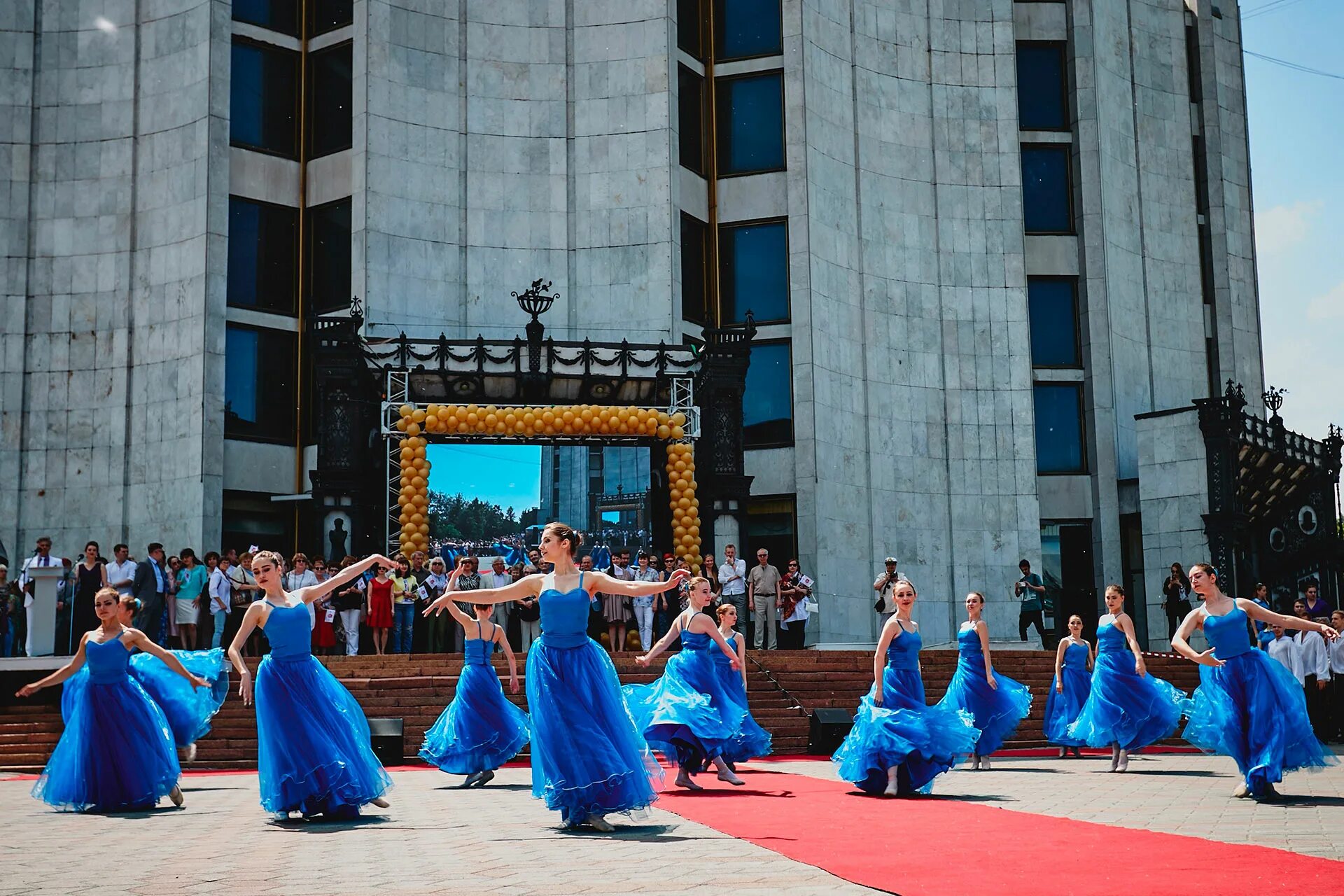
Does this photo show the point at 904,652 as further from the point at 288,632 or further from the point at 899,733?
the point at 288,632

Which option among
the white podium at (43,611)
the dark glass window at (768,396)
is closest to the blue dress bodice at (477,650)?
the white podium at (43,611)

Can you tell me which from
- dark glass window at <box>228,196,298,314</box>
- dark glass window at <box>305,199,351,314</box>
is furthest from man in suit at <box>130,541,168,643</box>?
dark glass window at <box>305,199,351,314</box>

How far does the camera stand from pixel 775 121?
33.9 m

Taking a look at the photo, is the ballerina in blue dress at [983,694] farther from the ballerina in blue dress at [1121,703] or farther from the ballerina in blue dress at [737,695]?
the ballerina in blue dress at [737,695]

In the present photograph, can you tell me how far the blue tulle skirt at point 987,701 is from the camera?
1546 centimetres

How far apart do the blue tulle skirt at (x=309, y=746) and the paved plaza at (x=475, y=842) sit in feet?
0.71

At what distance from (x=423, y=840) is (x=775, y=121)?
2748cm

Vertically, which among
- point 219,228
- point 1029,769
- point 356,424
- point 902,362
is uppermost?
point 219,228

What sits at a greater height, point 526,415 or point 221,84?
point 221,84

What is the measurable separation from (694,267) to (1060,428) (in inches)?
408

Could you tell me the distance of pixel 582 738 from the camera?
9055mm

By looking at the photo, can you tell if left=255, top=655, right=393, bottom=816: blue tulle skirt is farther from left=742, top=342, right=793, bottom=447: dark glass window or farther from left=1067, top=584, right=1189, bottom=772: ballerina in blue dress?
left=742, top=342, right=793, bottom=447: dark glass window

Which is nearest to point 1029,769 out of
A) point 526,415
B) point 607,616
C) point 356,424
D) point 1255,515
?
point 607,616

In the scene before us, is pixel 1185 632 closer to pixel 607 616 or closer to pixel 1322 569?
pixel 607 616
